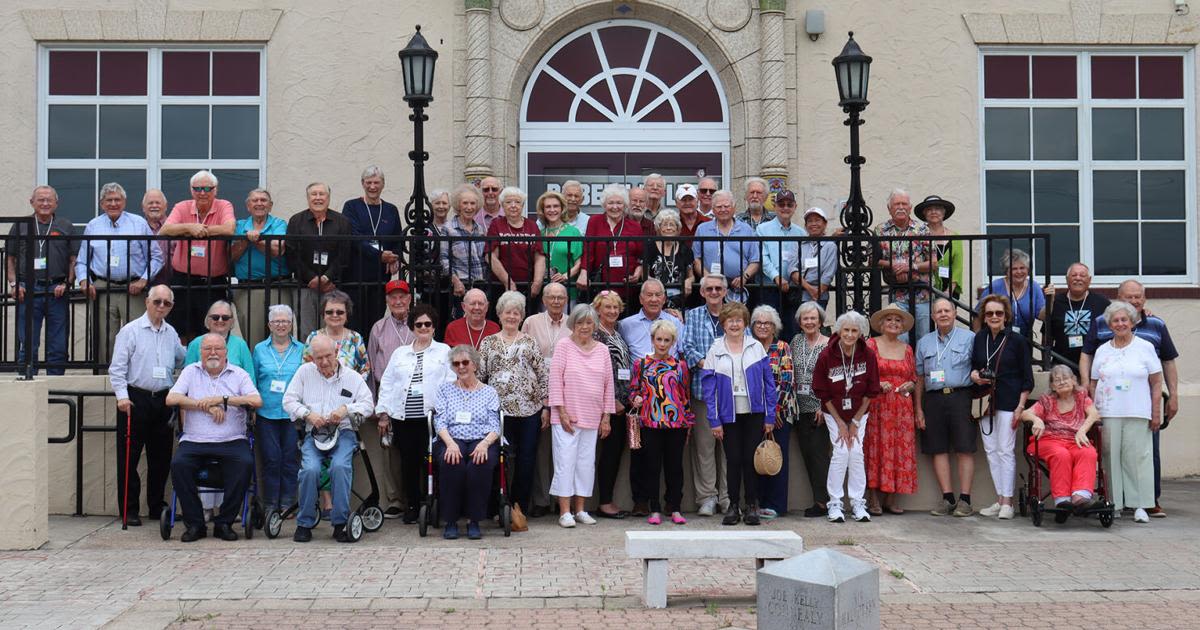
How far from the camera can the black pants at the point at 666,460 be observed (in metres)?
9.52

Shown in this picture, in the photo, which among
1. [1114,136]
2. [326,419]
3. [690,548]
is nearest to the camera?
[690,548]

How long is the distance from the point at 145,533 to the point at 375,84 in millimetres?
5667

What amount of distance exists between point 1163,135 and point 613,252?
22.7 feet

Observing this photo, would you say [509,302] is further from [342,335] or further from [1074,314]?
[1074,314]

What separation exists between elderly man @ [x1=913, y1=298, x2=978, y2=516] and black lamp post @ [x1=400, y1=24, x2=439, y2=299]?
3780 mm

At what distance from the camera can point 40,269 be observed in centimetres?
993

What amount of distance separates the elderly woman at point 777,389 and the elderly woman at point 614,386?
0.99 metres

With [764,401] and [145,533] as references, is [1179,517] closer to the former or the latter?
[764,401]

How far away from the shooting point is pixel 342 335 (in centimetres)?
935

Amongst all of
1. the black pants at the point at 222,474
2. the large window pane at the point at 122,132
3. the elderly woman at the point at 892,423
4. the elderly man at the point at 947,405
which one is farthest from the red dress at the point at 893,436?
the large window pane at the point at 122,132

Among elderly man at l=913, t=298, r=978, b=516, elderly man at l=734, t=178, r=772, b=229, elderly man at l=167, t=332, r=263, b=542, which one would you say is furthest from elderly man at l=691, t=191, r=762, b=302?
elderly man at l=167, t=332, r=263, b=542

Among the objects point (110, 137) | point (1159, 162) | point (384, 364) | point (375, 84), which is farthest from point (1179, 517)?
point (110, 137)

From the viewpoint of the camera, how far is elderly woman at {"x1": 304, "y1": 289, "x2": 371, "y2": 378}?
9.26 meters

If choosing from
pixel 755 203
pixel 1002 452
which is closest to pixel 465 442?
pixel 755 203
